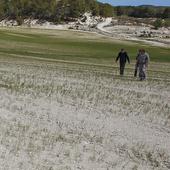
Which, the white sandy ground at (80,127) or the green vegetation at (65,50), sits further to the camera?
the green vegetation at (65,50)

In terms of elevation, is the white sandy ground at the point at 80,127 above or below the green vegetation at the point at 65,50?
above

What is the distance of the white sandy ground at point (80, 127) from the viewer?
1226cm

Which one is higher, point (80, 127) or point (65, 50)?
point (80, 127)

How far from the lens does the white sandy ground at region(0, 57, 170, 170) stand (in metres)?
12.3

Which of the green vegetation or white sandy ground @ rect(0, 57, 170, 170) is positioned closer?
white sandy ground @ rect(0, 57, 170, 170)

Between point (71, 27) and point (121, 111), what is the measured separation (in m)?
162

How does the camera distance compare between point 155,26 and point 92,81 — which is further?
point 155,26

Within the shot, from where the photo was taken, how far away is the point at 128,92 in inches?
997

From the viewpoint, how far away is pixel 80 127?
15.7 m

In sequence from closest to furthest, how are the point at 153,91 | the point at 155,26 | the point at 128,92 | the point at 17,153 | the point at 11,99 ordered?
the point at 17,153 → the point at 11,99 → the point at 128,92 → the point at 153,91 → the point at 155,26

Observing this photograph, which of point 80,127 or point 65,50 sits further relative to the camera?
point 65,50

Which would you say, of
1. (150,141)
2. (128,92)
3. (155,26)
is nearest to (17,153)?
(150,141)

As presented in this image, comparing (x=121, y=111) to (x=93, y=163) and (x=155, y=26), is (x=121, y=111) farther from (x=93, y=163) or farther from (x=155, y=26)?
(x=155, y=26)

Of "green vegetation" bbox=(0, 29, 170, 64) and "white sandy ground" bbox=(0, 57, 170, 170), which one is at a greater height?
"white sandy ground" bbox=(0, 57, 170, 170)
